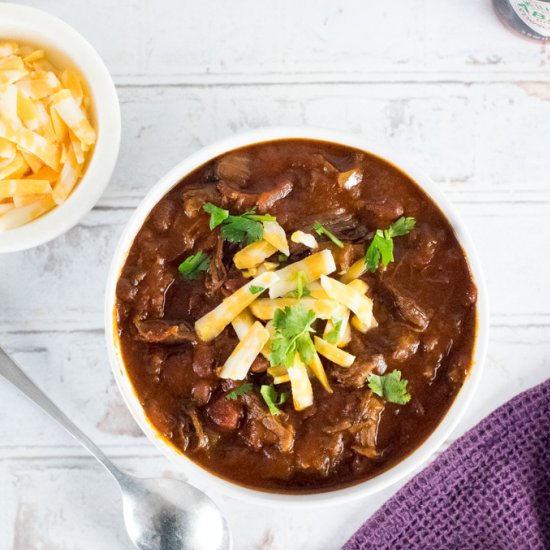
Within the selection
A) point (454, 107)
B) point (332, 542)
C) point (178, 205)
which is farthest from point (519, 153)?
point (332, 542)

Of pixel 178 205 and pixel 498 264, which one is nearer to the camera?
pixel 178 205

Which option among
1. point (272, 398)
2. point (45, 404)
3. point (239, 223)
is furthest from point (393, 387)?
point (45, 404)

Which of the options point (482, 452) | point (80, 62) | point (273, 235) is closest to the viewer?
point (273, 235)

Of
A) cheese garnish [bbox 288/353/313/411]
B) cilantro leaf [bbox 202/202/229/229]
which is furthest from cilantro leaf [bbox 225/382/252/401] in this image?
cilantro leaf [bbox 202/202/229/229]

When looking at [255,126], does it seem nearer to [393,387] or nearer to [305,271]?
[305,271]

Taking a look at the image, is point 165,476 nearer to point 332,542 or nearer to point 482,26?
point 332,542

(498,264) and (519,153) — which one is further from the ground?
(519,153)
